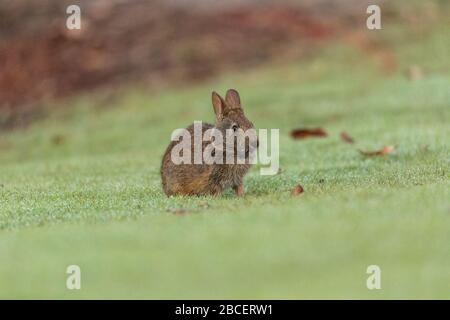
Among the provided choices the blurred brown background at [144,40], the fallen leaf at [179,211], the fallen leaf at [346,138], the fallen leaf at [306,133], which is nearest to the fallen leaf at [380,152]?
the fallen leaf at [346,138]


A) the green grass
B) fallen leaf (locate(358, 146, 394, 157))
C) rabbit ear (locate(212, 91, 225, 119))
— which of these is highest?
fallen leaf (locate(358, 146, 394, 157))

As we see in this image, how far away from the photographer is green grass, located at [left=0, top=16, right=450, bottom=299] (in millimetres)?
5066

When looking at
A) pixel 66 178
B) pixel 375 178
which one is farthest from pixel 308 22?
pixel 375 178

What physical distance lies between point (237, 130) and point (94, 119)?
1012 centimetres

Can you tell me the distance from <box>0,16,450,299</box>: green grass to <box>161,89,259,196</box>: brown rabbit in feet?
0.52

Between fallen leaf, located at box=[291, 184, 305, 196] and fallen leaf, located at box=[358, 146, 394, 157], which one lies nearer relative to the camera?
fallen leaf, located at box=[291, 184, 305, 196]

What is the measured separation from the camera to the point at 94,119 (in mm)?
17375

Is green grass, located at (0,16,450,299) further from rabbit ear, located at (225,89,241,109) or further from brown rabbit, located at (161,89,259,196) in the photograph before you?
rabbit ear, located at (225,89,241,109)

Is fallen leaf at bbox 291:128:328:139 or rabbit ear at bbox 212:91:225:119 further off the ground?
fallen leaf at bbox 291:128:328:139

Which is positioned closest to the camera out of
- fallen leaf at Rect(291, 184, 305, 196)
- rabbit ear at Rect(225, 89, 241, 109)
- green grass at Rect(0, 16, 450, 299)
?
green grass at Rect(0, 16, 450, 299)

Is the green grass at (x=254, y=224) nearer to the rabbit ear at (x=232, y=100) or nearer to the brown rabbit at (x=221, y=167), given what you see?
the brown rabbit at (x=221, y=167)

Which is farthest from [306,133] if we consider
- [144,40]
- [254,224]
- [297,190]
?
[144,40]

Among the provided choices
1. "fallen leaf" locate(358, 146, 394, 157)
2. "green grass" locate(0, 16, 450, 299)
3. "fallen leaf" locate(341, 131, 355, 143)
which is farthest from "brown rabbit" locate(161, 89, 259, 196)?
"fallen leaf" locate(341, 131, 355, 143)
